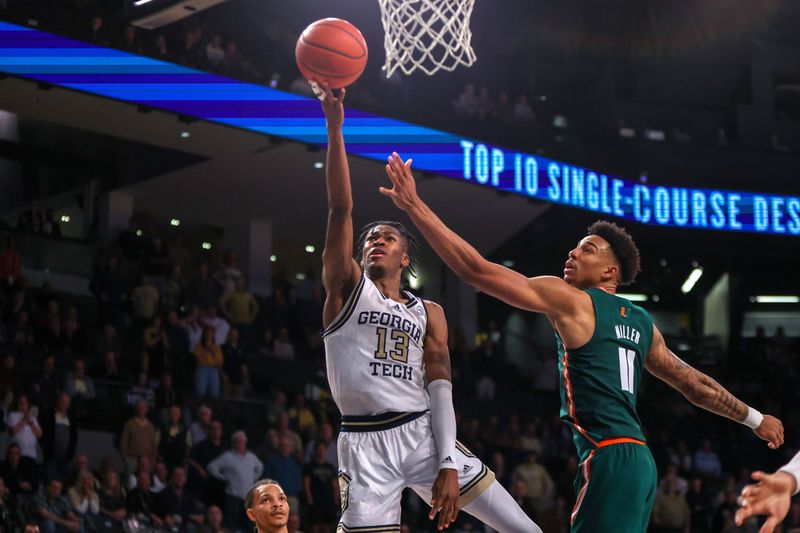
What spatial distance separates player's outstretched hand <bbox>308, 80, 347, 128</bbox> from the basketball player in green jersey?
1.69ft

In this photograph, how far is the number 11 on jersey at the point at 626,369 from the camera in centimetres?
530

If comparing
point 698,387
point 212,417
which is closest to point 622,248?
point 698,387

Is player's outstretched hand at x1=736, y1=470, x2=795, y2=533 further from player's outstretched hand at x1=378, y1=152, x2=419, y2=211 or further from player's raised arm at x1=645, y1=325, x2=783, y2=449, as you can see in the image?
player's raised arm at x1=645, y1=325, x2=783, y2=449

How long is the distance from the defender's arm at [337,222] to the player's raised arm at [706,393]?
155 centimetres

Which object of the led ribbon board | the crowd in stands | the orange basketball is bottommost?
the crowd in stands

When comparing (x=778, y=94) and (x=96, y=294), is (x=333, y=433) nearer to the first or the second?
(x=96, y=294)

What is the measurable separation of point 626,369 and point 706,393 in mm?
643

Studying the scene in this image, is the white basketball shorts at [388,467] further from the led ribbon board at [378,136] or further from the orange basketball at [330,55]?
the led ribbon board at [378,136]

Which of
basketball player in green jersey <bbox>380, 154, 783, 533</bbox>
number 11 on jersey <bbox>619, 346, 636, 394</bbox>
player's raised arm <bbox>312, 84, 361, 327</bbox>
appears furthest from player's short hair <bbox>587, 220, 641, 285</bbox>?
player's raised arm <bbox>312, 84, 361, 327</bbox>

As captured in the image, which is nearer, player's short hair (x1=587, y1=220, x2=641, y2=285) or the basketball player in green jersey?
the basketball player in green jersey

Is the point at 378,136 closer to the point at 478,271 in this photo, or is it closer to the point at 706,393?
the point at 706,393

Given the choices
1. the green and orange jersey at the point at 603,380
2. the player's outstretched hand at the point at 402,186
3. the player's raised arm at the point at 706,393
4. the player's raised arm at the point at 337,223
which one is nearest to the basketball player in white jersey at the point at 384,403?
the player's raised arm at the point at 337,223

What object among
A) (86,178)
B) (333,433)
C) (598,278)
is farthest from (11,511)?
(86,178)

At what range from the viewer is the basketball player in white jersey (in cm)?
552
